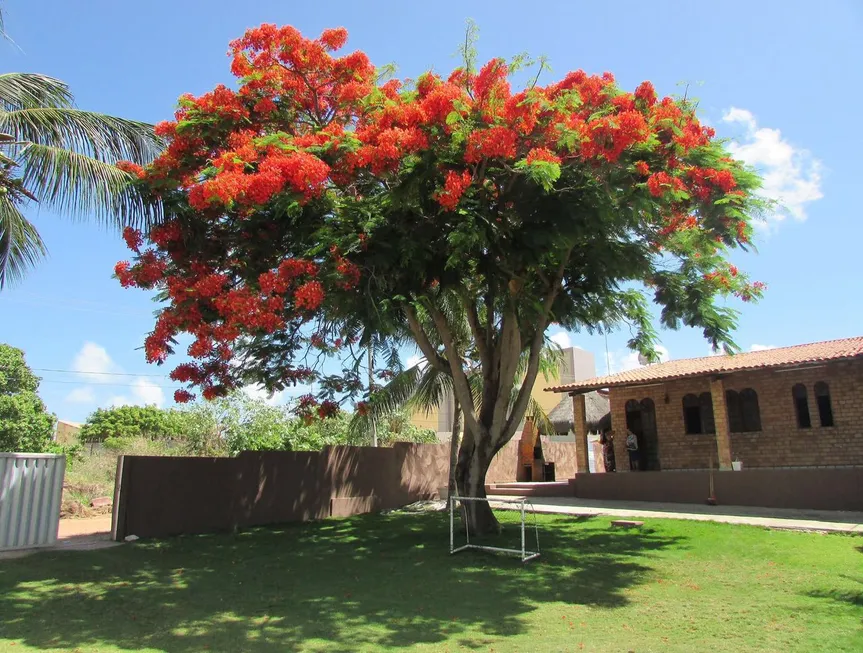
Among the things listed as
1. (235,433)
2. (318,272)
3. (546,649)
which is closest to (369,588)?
(546,649)

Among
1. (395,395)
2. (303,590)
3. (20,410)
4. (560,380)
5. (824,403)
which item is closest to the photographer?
(303,590)

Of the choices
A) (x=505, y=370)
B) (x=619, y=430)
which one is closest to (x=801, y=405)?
(x=619, y=430)

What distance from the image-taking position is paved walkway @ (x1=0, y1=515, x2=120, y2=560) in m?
10.1

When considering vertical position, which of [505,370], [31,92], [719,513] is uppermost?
[31,92]

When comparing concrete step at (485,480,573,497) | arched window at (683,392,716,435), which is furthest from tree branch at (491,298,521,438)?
arched window at (683,392,716,435)

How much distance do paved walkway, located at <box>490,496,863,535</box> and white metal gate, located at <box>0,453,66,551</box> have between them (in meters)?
10.1

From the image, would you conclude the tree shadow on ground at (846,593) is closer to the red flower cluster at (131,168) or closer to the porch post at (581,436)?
the red flower cluster at (131,168)

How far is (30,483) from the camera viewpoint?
10.4m

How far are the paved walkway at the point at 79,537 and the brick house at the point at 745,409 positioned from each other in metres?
12.5

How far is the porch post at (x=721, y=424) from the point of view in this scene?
16.0 meters

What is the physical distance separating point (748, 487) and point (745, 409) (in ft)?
10.0

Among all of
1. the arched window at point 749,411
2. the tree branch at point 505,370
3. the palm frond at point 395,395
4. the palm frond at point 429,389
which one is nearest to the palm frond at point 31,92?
the tree branch at point 505,370

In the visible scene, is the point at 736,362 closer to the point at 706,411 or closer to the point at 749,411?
the point at 749,411

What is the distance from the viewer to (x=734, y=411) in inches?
701
